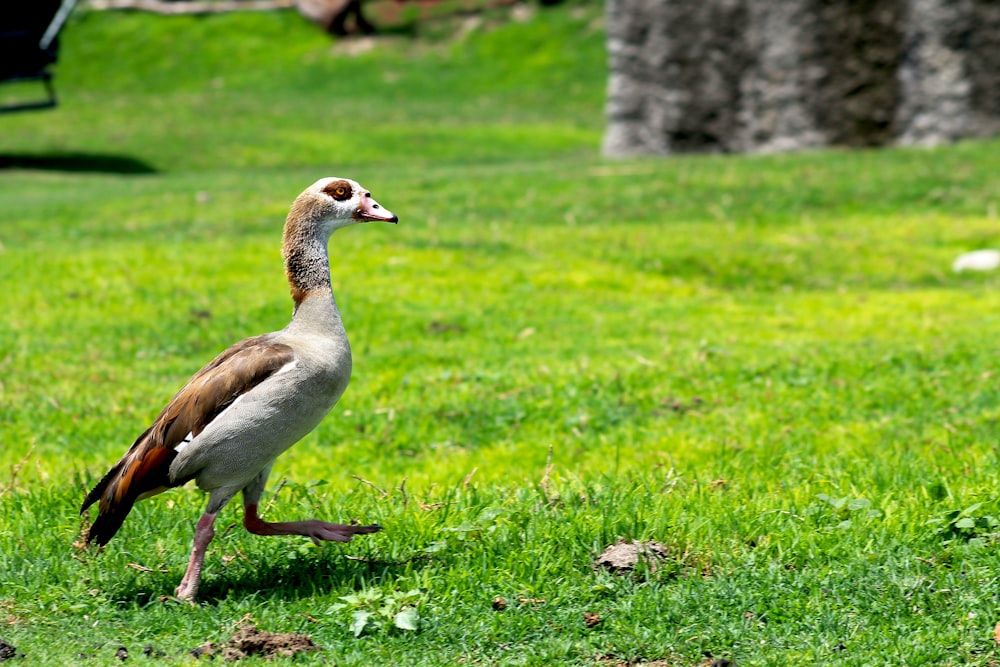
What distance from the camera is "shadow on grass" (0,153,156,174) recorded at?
2725 cm

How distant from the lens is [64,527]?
5746 mm

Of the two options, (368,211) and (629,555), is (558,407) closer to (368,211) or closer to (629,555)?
(629,555)

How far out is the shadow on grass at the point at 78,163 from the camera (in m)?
27.2

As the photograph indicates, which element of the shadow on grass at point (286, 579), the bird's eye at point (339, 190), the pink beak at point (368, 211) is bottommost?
the shadow on grass at point (286, 579)

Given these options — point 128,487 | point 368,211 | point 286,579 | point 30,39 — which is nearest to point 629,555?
point 286,579

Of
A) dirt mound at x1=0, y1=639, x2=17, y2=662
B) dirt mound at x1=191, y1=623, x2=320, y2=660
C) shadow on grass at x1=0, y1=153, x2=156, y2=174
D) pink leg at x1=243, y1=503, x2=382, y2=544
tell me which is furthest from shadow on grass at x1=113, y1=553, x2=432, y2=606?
shadow on grass at x1=0, y1=153, x2=156, y2=174

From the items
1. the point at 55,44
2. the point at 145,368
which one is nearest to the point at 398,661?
the point at 145,368

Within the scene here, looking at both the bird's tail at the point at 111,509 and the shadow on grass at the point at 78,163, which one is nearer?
the bird's tail at the point at 111,509

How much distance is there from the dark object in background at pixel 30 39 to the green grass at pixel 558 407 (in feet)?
8.96

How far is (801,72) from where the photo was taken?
916 inches

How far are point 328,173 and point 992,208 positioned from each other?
46.3 feet

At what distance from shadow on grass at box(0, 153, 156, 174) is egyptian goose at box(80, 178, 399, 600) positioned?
23.3 metres

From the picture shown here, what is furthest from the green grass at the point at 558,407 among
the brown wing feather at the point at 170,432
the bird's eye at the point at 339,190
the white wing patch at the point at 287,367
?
the bird's eye at the point at 339,190

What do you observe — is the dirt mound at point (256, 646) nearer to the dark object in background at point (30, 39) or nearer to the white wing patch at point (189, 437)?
the white wing patch at point (189, 437)
